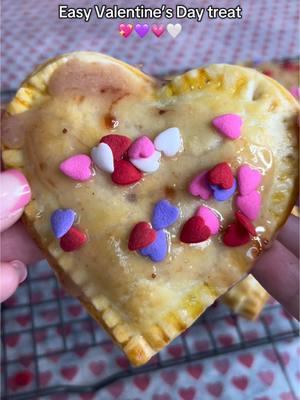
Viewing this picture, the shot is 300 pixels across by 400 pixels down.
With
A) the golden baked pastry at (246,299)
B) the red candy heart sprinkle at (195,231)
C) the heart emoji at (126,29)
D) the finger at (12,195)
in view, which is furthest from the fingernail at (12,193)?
the golden baked pastry at (246,299)

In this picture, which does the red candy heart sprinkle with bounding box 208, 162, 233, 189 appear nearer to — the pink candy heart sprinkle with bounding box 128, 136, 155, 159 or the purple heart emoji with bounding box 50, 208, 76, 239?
the pink candy heart sprinkle with bounding box 128, 136, 155, 159

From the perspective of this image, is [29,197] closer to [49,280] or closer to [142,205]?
[142,205]

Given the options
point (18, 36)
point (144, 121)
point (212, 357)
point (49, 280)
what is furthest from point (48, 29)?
point (212, 357)

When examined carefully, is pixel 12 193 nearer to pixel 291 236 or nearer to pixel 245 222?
pixel 245 222

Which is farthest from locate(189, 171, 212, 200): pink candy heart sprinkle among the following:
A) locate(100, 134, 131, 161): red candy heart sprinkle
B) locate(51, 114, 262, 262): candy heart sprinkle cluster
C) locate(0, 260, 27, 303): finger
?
locate(0, 260, 27, 303): finger

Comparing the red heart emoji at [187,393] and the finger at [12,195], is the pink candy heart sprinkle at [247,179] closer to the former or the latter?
the finger at [12,195]
